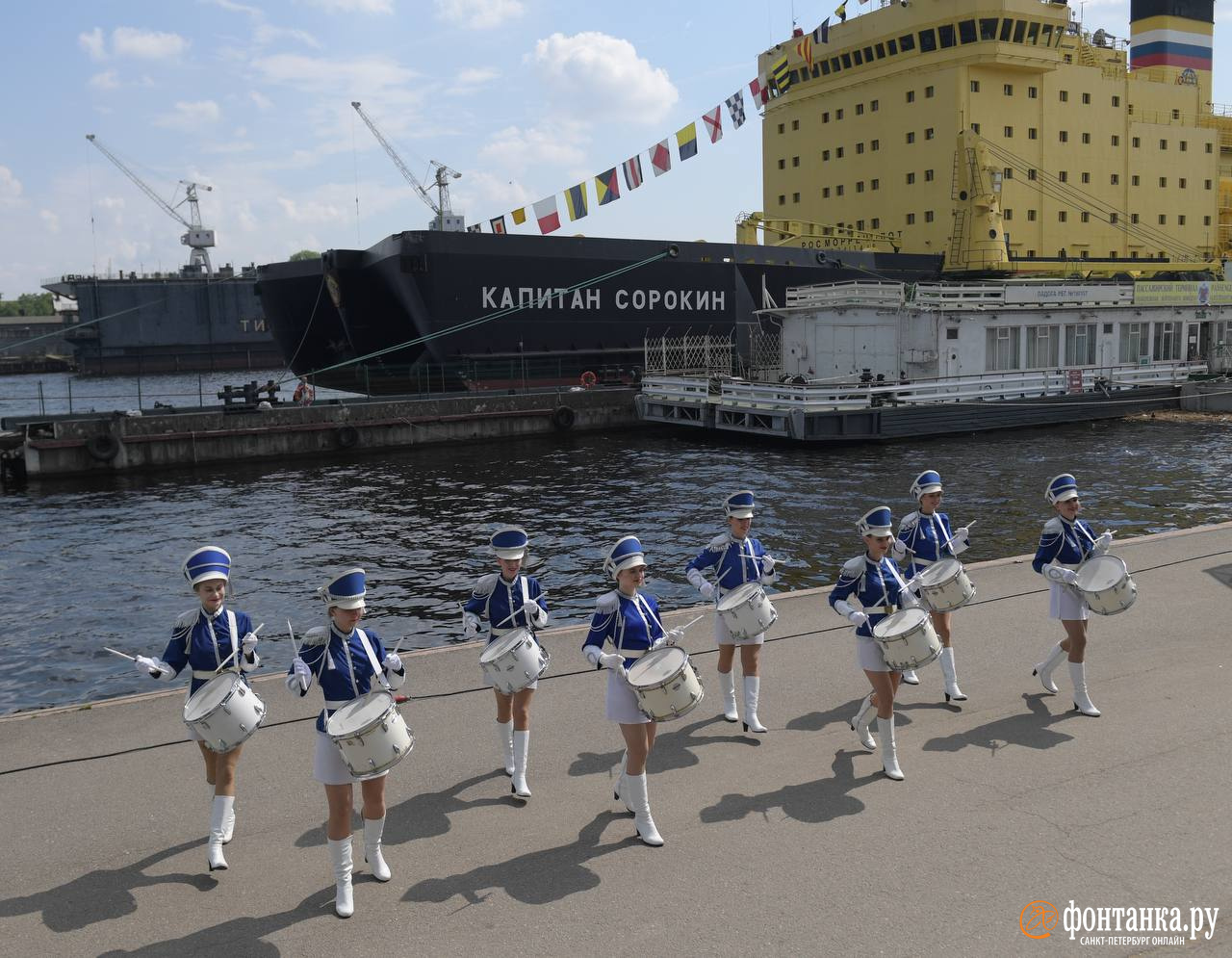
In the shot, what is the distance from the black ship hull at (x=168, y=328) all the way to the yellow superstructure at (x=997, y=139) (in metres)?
61.3

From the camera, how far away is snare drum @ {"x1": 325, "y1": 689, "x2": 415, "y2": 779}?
553cm

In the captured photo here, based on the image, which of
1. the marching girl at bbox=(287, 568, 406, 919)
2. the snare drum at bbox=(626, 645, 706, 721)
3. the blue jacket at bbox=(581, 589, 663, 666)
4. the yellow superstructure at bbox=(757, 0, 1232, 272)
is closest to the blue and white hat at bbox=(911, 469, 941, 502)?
the blue jacket at bbox=(581, 589, 663, 666)

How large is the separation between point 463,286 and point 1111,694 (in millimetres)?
29862

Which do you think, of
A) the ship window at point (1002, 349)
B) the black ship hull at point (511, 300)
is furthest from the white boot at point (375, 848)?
the ship window at point (1002, 349)

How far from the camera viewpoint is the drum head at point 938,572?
8.50 meters

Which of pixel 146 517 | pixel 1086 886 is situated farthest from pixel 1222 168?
pixel 1086 886

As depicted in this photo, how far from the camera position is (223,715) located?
236 inches

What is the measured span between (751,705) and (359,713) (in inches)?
136

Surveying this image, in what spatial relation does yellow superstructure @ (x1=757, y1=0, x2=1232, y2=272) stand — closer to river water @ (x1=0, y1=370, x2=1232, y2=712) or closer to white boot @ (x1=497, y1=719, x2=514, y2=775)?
river water @ (x1=0, y1=370, x2=1232, y2=712)

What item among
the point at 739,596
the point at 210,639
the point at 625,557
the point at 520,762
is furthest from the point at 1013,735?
the point at 210,639

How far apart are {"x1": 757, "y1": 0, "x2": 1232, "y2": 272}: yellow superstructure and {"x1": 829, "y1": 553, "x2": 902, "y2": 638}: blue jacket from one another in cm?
3489

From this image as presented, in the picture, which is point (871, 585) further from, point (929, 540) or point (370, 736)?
point (370, 736)

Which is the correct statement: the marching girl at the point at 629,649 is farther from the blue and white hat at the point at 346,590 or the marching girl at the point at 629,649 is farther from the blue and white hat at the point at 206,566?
the blue and white hat at the point at 206,566

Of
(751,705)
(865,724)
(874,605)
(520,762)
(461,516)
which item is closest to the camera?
(520,762)
